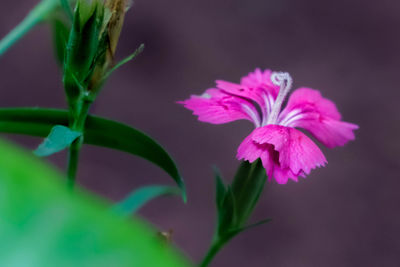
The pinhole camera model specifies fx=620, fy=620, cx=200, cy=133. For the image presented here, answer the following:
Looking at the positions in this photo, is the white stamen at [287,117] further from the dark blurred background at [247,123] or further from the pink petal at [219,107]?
the dark blurred background at [247,123]

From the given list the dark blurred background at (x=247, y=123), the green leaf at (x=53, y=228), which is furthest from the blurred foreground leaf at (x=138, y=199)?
the dark blurred background at (x=247, y=123)

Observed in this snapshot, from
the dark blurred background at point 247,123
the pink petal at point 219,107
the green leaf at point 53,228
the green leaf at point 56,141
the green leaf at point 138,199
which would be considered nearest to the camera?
the green leaf at point 53,228

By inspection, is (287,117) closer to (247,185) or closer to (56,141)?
(247,185)

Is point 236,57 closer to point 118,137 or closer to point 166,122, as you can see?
point 166,122

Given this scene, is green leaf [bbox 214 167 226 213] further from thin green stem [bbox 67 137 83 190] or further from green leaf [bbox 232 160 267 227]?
thin green stem [bbox 67 137 83 190]

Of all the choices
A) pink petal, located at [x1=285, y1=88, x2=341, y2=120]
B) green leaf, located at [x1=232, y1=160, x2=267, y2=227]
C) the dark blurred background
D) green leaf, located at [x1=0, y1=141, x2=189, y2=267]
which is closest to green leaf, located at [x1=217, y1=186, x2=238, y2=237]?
green leaf, located at [x1=232, y1=160, x2=267, y2=227]

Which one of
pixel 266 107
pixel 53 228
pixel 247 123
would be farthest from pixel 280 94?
pixel 247 123
